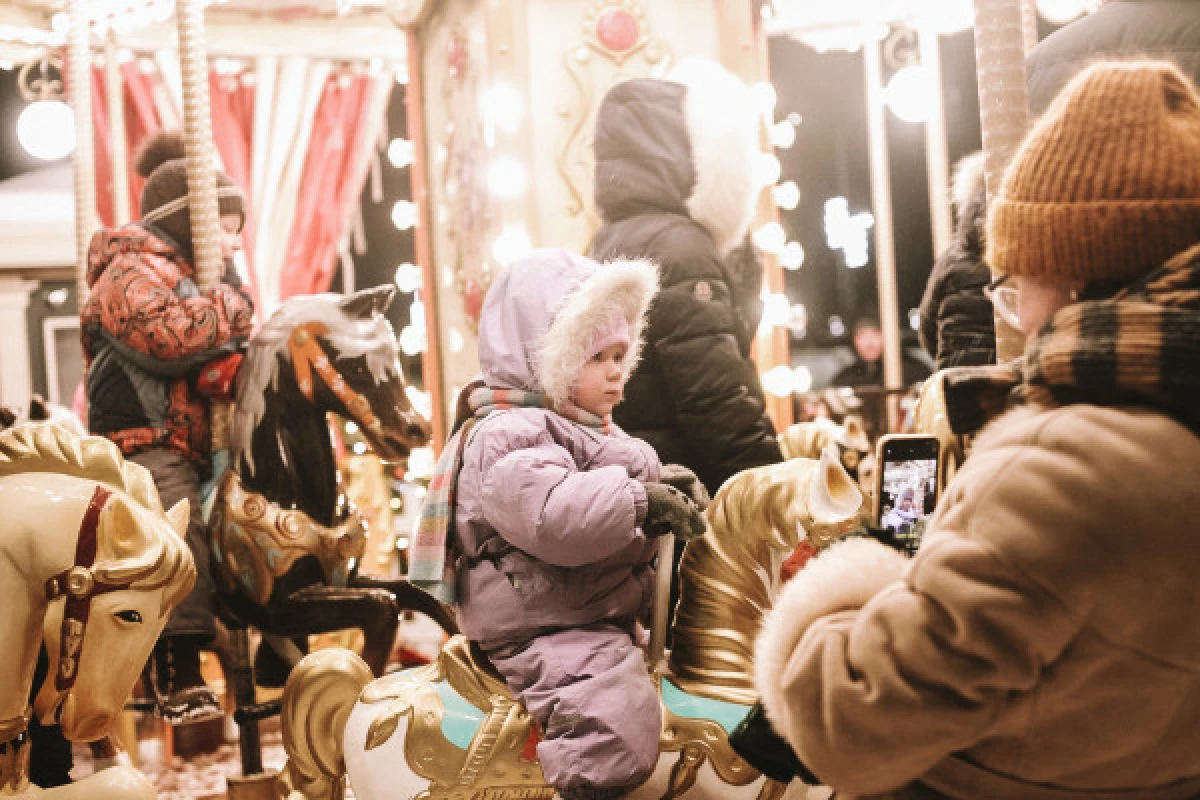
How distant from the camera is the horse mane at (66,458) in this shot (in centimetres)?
246

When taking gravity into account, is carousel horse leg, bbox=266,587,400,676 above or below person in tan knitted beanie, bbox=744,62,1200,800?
below

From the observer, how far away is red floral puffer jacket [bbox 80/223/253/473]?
Result: 13.3 feet

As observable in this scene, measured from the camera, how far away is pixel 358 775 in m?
2.54

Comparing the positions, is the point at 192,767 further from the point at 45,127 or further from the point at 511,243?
the point at 45,127

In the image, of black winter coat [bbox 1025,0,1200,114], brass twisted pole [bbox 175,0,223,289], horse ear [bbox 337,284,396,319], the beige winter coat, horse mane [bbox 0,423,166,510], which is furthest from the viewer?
brass twisted pole [bbox 175,0,223,289]

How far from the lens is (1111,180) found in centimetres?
138

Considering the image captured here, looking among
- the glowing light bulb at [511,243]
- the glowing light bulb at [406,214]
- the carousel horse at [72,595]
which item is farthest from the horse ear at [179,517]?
the glowing light bulb at [406,214]

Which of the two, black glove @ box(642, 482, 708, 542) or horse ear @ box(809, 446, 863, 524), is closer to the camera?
horse ear @ box(809, 446, 863, 524)

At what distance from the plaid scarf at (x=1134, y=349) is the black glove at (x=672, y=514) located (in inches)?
40.4

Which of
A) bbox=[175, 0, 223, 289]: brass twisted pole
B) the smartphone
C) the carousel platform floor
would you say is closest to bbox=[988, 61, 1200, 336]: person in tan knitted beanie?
the smartphone

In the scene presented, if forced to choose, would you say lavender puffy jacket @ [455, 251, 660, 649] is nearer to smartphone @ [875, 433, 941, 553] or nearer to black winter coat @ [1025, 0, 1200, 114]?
smartphone @ [875, 433, 941, 553]

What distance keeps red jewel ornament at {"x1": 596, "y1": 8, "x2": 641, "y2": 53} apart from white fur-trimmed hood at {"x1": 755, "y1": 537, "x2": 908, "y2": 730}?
161 inches

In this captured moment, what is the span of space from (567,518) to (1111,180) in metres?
1.21

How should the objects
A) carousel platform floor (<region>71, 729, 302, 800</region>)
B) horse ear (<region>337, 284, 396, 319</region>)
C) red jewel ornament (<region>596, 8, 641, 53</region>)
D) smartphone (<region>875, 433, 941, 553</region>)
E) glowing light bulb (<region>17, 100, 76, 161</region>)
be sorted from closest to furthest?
smartphone (<region>875, 433, 941, 553</region>) → horse ear (<region>337, 284, 396, 319</region>) → carousel platform floor (<region>71, 729, 302, 800</region>) → red jewel ornament (<region>596, 8, 641, 53</region>) → glowing light bulb (<region>17, 100, 76, 161</region>)
